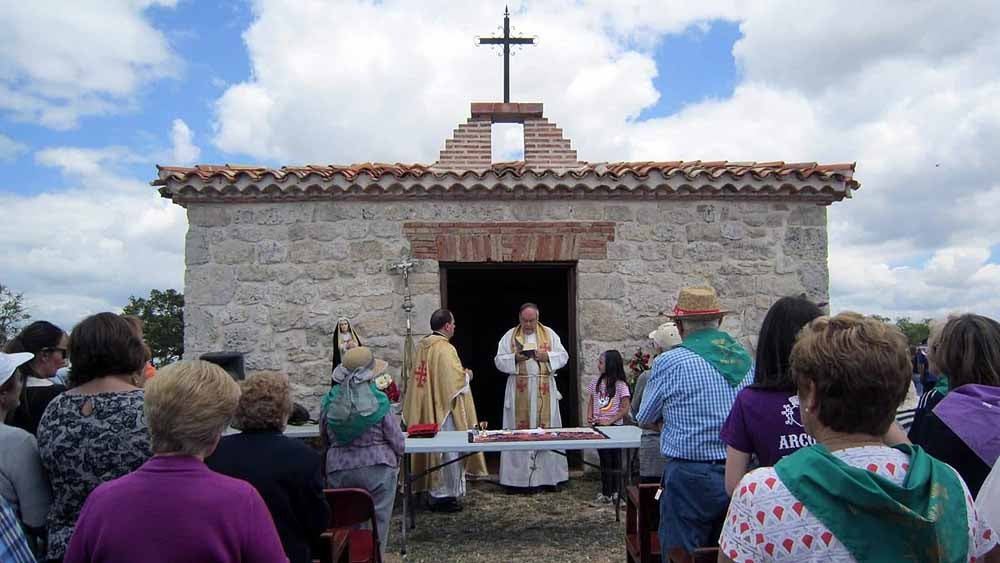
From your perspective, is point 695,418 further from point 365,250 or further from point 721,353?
point 365,250

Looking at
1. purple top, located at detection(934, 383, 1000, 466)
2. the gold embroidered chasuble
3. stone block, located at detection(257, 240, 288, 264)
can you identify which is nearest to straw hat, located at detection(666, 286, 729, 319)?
purple top, located at detection(934, 383, 1000, 466)

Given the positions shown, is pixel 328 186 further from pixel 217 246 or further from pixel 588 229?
pixel 588 229

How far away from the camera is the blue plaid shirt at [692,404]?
2975 mm

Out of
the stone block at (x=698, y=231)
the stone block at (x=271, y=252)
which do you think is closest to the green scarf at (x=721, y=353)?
the stone block at (x=698, y=231)

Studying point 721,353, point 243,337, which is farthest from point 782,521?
point 243,337

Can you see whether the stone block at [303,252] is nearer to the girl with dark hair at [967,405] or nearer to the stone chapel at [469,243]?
the stone chapel at [469,243]

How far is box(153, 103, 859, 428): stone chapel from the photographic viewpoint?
6.80 meters

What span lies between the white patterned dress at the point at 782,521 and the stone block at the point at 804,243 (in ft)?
19.6

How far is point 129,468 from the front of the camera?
2.30 meters

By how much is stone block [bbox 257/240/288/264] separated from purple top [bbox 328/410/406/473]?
2.98m

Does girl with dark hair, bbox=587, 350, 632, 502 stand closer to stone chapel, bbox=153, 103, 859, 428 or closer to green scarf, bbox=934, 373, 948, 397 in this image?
stone chapel, bbox=153, 103, 859, 428

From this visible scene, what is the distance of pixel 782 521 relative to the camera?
4.56 ft

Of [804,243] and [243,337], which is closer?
[243,337]

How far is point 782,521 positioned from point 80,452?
2.02m
